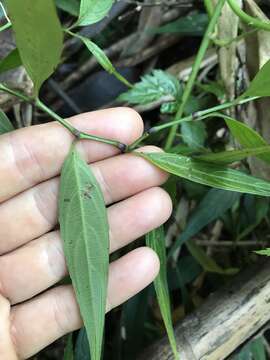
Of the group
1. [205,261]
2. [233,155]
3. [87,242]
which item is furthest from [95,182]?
[205,261]

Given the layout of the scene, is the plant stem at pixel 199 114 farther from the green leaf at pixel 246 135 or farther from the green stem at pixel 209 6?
the green stem at pixel 209 6

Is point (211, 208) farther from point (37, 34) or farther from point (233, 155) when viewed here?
point (37, 34)

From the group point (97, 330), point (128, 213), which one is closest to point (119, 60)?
point (128, 213)

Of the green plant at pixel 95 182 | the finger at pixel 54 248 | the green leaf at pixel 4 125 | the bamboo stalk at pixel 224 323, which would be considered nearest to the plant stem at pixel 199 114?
the green plant at pixel 95 182

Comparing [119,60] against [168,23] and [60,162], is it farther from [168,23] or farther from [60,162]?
[60,162]

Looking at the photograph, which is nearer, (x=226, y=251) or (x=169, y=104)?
(x=169, y=104)
